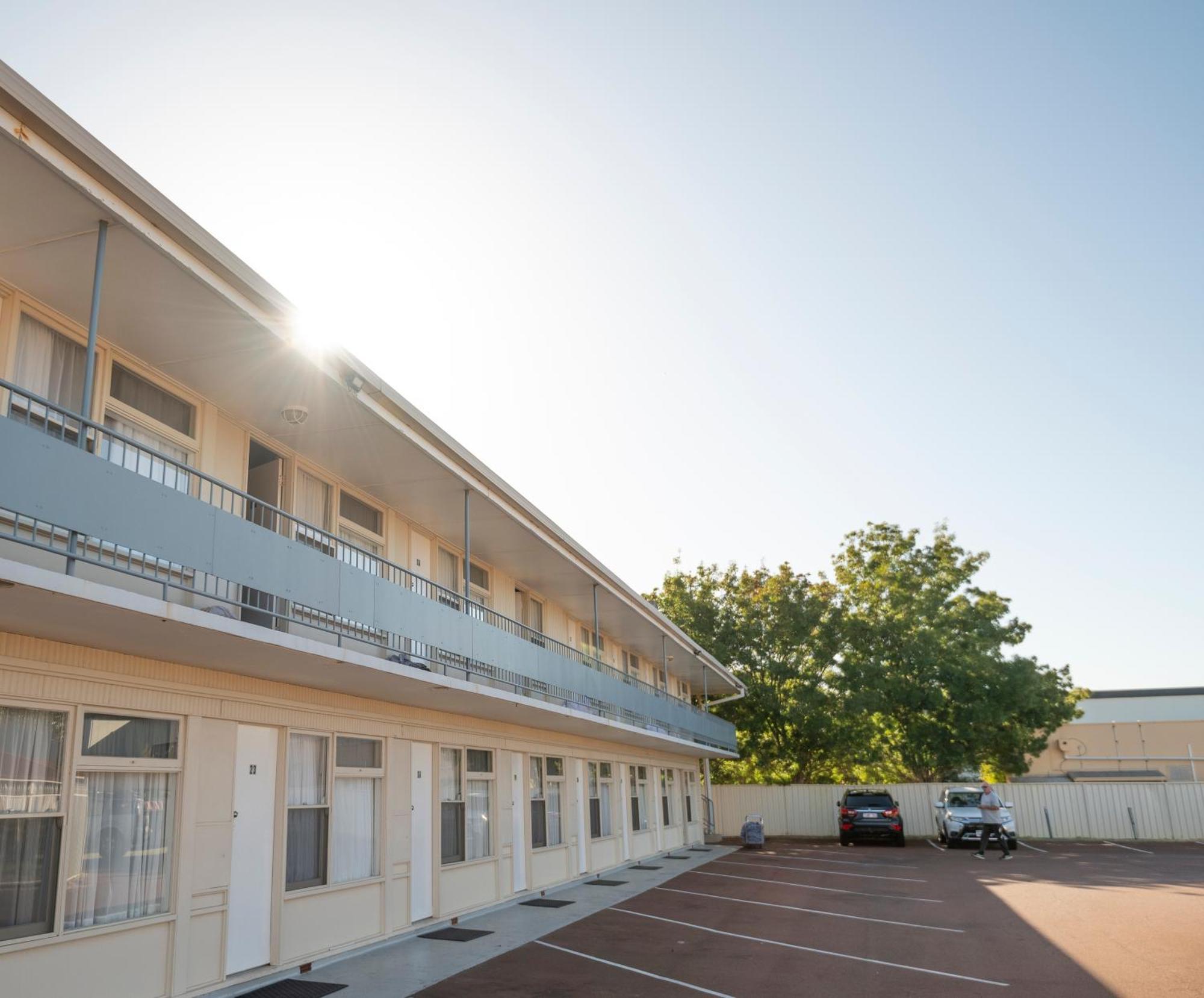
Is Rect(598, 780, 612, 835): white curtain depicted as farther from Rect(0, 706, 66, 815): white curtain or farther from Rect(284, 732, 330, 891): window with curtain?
Rect(0, 706, 66, 815): white curtain

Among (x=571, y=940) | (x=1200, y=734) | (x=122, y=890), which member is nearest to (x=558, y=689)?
(x=571, y=940)

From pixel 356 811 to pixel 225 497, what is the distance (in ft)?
13.3

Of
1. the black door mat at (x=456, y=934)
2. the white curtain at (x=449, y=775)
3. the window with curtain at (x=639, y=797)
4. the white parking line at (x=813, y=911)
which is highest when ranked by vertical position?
the white curtain at (x=449, y=775)

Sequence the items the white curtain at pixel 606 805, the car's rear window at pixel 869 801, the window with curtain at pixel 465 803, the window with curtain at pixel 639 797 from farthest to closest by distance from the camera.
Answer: the car's rear window at pixel 869 801 < the window with curtain at pixel 639 797 < the white curtain at pixel 606 805 < the window with curtain at pixel 465 803

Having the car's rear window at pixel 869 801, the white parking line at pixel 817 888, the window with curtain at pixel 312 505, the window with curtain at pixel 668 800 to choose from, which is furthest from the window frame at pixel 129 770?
the car's rear window at pixel 869 801

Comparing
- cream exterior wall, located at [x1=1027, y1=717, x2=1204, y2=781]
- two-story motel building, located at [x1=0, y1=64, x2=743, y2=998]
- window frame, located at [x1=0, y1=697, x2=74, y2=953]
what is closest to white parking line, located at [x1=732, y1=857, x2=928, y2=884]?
two-story motel building, located at [x1=0, y1=64, x2=743, y2=998]

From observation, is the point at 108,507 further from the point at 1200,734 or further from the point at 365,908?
the point at 1200,734

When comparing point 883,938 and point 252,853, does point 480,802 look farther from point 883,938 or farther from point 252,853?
point 883,938

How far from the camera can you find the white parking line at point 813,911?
1226cm

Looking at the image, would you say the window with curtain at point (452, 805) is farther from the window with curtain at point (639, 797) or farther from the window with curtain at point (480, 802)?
the window with curtain at point (639, 797)

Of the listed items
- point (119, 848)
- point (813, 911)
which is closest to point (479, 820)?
point (813, 911)

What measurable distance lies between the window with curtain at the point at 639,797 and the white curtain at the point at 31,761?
17076mm

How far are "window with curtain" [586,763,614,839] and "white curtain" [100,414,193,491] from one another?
12705 millimetres

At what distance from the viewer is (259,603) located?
9.94 meters
